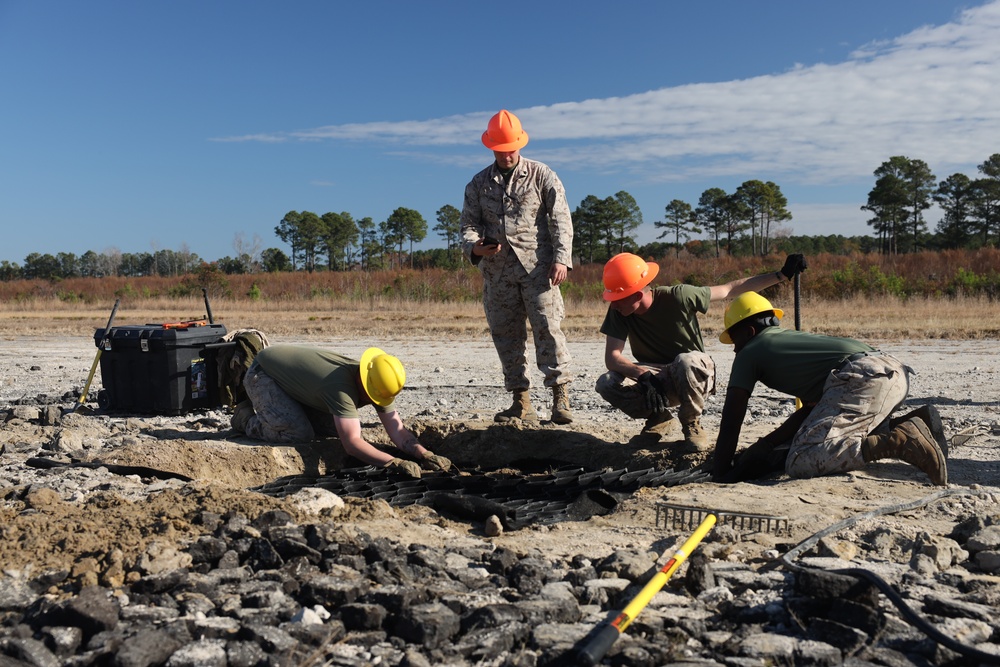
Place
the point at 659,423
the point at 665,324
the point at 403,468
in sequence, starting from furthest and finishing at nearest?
the point at 659,423 → the point at 665,324 → the point at 403,468

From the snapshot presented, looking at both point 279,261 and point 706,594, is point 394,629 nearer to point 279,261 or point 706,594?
point 706,594

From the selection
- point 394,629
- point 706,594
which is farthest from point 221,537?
point 706,594

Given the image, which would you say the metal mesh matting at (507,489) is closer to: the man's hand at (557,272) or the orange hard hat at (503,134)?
the man's hand at (557,272)

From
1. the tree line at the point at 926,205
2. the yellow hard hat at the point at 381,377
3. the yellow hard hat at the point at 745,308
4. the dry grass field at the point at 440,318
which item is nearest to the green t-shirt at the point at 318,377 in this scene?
the yellow hard hat at the point at 381,377

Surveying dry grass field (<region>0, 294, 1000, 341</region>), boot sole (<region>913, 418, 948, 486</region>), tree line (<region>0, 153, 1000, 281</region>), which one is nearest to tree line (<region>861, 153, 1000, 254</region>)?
tree line (<region>0, 153, 1000, 281</region>)

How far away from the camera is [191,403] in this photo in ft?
24.6

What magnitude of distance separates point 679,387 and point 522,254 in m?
1.57

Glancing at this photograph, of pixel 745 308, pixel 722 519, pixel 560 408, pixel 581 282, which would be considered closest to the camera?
pixel 722 519

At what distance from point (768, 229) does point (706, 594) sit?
1899 inches

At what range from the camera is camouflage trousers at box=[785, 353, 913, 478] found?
482 centimetres

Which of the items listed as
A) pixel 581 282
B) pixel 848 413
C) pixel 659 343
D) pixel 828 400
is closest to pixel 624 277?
pixel 659 343

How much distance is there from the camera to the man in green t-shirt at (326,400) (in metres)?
5.41

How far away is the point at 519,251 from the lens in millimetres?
6586

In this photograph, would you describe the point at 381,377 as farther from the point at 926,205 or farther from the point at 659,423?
the point at 926,205
